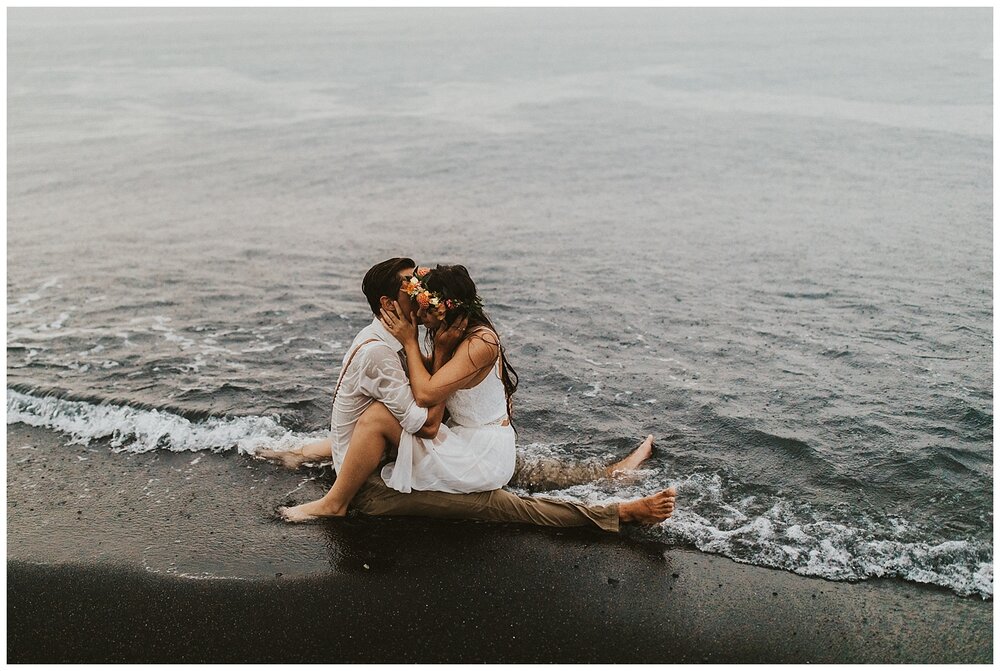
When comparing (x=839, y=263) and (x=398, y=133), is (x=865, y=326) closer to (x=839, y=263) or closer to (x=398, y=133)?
(x=839, y=263)

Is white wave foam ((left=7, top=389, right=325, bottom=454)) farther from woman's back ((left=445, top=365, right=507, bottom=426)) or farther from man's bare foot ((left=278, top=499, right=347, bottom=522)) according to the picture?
woman's back ((left=445, top=365, right=507, bottom=426))

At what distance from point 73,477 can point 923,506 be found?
19.8 ft

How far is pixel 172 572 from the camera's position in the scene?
528cm

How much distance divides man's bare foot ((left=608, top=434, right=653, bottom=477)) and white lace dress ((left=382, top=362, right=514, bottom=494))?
1044 mm

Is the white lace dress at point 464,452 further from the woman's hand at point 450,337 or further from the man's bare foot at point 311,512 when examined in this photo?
the man's bare foot at point 311,512

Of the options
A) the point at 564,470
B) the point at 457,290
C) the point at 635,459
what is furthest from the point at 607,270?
the point at 457,290

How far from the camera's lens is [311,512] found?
229 inches

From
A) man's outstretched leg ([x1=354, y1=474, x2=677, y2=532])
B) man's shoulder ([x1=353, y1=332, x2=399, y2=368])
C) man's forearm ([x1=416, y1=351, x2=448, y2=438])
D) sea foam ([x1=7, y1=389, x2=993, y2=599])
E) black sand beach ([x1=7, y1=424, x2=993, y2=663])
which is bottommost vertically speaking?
black sand beach ([x1=7, y1=424, x2=993, y2=663])

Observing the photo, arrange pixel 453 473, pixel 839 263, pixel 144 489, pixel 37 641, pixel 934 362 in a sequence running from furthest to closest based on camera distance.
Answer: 1. pixel 839 263
2. pixel 934 362
3. pixel 144 489
4. pixel 453 473
5. pixel 37 641

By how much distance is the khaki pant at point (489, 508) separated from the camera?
18.5ft

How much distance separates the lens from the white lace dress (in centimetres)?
564

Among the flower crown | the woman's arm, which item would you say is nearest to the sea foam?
the woman's arm

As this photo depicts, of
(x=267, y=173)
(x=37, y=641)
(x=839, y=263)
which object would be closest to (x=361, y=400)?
(x=37, y=641)

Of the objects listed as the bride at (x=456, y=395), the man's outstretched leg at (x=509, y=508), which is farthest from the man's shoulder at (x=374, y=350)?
the man's outstretched leg at (x=509, y=508)
